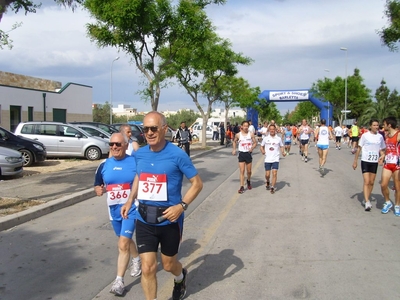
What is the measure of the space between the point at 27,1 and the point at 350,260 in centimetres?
839

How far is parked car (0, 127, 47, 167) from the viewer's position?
15.0 m

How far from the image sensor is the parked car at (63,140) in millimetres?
18344

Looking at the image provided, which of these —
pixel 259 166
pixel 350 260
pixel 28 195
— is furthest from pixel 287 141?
pixel 350 260

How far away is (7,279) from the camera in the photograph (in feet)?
16.3

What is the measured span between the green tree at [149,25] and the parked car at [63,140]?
3075 millimetres

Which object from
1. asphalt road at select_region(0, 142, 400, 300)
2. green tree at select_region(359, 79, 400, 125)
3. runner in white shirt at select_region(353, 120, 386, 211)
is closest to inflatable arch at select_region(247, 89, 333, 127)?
green tree at select_region(359, 79, 400, 125)

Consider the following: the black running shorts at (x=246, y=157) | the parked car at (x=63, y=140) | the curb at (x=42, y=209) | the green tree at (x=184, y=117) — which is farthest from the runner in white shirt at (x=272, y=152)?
the green tree at (x=184, y=117)

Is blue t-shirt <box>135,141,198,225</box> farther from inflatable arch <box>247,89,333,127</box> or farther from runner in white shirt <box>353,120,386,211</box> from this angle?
inflatable arch <box>247,89,333,127</box>

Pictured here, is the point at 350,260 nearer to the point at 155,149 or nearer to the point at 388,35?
the point at 155,149

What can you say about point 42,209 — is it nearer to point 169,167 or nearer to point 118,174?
point 118,174

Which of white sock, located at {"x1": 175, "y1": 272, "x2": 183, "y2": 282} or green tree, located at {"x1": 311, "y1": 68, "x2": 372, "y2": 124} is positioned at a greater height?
green tree, located at {"x1": 311, "y1": 68, "x2": 372, "y2": 124}

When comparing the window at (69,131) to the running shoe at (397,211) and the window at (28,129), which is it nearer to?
the window at (28,129)

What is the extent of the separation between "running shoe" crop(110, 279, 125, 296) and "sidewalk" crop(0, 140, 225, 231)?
3540mm

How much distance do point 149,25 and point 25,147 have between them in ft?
21.2
